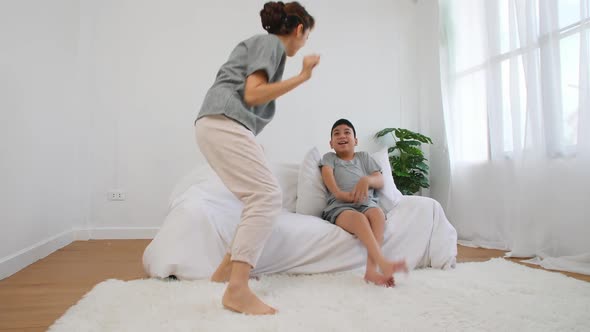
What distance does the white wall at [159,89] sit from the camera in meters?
2.56

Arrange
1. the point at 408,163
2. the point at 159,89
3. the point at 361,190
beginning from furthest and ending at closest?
the point at 408,163 → the point at 159,89 → the point at 361,190

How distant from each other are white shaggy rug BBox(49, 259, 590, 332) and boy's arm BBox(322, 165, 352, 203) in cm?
42

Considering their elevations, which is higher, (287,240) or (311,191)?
(311,191)

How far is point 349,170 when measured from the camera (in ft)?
6.84

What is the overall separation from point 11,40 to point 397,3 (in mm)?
3304

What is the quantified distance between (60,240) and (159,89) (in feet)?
4.74

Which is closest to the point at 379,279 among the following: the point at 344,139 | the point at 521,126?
the point at 344,139

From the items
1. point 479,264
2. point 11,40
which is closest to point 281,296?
point 479,264

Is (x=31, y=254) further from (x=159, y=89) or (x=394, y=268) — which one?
(x=394, y=268)

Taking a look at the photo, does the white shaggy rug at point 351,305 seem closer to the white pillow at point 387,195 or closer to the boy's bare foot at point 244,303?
the boy's bare foot at point 244,303

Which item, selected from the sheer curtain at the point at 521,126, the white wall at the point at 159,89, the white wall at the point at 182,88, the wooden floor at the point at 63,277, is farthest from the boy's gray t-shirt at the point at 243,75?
the white wall at the point at 182,88

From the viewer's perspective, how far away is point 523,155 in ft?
7.66

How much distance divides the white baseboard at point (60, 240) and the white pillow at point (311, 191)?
4.94 feet

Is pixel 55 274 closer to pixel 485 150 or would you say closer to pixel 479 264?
pixel 479 264
